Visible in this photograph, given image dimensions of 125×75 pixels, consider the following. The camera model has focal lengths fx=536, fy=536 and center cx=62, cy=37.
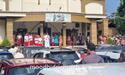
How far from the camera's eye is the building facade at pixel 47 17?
5384cm

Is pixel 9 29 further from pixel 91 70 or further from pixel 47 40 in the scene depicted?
pixel 91 70

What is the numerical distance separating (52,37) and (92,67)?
4877 cm

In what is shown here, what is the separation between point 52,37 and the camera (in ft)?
178

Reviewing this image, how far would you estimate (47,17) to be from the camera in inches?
2115

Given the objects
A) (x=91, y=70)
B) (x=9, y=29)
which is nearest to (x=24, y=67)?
(x=91, y=70)

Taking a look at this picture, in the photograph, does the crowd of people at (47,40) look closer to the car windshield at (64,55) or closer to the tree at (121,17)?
the tree at (121,17)

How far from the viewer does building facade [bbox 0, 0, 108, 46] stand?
5384cm

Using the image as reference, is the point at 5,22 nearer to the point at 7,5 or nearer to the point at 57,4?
the point at 7,5

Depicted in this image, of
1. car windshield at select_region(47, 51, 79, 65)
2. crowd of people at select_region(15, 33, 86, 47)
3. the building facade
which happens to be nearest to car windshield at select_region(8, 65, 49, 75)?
car windshield at select_region(47, 51, 79, 65)

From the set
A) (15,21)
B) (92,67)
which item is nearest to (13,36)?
(15,21)

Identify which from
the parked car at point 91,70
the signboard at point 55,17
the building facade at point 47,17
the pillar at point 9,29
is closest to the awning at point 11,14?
the building facade at point 47,17

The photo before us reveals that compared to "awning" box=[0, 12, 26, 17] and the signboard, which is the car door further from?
"awning" box=[0, 12, 26, 17]

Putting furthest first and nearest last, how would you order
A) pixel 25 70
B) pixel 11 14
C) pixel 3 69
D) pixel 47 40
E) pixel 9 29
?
pixel 11 14, pixel 9 29, pixel 47 40, pixel 3 69, pixel 25 70

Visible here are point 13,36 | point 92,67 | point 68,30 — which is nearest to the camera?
point 92,67
